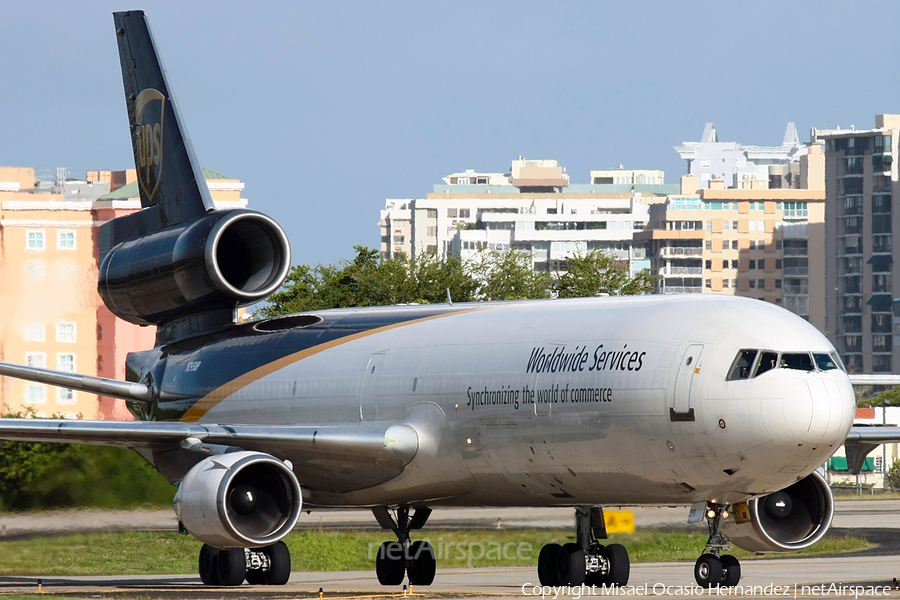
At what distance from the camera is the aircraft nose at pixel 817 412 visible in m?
18.9

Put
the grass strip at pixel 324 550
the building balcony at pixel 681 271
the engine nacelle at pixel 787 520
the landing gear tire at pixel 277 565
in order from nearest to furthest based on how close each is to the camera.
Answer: the engine nacelle at pixel 787 520, the landing gear tire at pixel 277 565, the grass strip at pixel 324 550, the building balcony at pixel 681 271

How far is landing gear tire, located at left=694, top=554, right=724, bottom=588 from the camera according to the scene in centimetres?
2005

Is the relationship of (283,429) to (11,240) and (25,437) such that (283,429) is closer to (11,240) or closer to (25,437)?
(25,437)

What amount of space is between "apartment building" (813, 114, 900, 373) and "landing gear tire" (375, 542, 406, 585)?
161 m

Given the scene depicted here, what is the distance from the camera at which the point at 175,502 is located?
74.7 ft

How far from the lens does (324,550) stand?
34.4 m

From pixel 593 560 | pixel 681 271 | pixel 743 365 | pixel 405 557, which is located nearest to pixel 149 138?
pixel 405 557

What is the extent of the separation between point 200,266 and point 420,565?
6.74 metres

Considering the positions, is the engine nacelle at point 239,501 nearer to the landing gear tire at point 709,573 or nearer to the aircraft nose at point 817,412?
the landing gear tire at point 709,573

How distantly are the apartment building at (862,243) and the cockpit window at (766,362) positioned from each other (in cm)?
16583

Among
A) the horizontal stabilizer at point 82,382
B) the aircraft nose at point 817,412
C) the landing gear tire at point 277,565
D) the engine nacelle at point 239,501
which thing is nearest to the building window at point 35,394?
the horizontal stabilizer at point 82,382

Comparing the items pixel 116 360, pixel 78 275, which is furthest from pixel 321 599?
pixel 116 360

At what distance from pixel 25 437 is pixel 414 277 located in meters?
37.8

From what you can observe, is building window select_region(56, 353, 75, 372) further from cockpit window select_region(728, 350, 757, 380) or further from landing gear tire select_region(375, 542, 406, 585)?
cockpit window select_region(728, 350, 757, 380)
